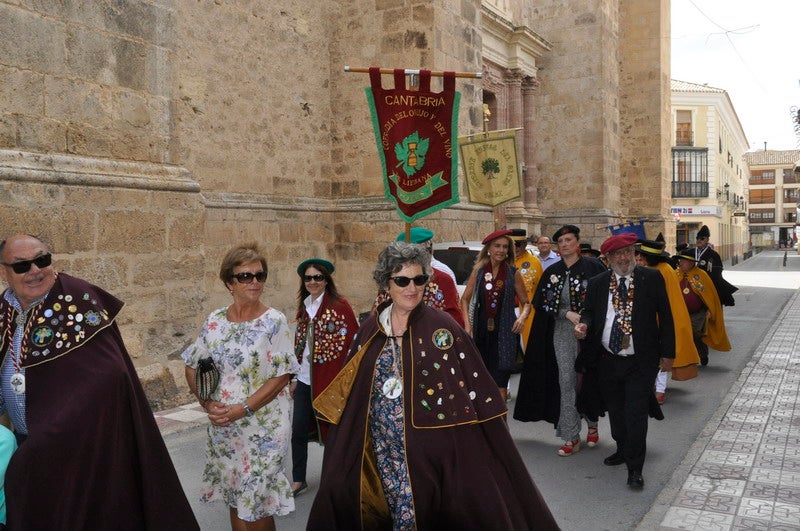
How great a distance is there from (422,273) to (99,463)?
1605mm

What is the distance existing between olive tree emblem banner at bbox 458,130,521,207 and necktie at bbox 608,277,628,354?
400 cm

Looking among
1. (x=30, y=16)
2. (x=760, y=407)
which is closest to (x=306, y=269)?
(x=30, y=16)

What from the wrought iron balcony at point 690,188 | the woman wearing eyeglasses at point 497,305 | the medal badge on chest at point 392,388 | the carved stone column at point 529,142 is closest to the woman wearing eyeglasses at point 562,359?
the woman wearing eyeglasses at point 497,305

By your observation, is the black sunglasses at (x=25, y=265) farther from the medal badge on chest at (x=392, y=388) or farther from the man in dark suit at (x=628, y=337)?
the man in dark suit at (x=628, y=337)

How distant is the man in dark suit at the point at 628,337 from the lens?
198 inches

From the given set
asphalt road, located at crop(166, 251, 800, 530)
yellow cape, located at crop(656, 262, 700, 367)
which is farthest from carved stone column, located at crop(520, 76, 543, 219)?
yellow cape, located at crop(656, 262, 700, 367)

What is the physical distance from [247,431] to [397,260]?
Result: 110 centimetres

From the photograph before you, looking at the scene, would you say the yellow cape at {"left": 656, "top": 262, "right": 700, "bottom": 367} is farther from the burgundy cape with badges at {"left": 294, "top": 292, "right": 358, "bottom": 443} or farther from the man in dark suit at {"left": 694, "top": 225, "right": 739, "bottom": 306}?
the man in dark suit at {"left": 694, "top": 225, "right": 739, "bottom": 306}

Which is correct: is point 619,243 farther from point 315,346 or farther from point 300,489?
point 300,489

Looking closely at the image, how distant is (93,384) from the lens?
305 centimetres

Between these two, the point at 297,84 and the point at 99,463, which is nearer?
the point at 99,463

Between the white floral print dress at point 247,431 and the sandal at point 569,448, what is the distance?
9.56 ft

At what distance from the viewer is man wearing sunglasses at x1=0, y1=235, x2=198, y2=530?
2.89 meters

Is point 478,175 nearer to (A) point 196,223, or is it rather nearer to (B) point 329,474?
(A) point 196,223
